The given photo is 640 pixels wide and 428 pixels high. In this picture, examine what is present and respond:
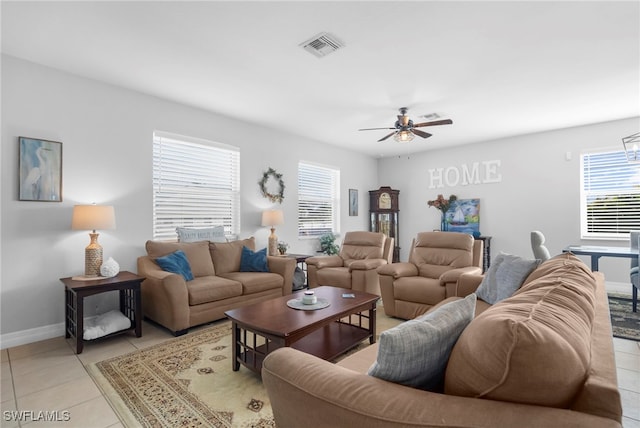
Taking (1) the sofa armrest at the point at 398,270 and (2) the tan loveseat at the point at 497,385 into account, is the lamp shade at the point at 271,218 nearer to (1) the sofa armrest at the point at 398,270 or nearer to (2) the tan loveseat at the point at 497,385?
(1) the sofa armrest at the point at 398,270

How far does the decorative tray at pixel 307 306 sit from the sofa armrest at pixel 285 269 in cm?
144

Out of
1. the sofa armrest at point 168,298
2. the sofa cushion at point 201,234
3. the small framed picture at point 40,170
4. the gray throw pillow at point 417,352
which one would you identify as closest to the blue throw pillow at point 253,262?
the sofa cushion at point 201,234

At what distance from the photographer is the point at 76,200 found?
3338 millimetres

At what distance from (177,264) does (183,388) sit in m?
1.54

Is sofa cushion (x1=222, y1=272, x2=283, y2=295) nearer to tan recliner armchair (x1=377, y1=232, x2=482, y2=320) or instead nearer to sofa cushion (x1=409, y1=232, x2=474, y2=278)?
tan recliner armchair (x1=377, y1=232, x2=482, y2=320)

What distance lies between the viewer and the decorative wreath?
16.8 feet

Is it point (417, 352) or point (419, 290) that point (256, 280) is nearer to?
point (419, 290)

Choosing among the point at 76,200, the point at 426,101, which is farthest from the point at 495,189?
the point at 76,200

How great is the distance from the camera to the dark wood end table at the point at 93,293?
109 inches

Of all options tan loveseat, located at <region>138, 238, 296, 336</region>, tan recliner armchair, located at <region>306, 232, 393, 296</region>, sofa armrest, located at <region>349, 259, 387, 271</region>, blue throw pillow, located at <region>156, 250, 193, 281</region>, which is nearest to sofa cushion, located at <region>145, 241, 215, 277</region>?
tan loveseat, located at <region>138, 238, 296, 336</region>

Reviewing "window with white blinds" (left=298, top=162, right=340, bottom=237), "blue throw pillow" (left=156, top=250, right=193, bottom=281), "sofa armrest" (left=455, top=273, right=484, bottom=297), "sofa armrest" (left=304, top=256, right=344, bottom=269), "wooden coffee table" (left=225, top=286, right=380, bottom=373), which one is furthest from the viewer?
"window with white blinds" (left=298, top=162, right=340, bottom=237)

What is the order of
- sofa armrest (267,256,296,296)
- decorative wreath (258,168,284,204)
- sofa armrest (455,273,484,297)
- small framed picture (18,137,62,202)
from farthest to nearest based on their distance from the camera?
decorative wreath (258,168,284,204)
sofa armrest (267,256,296,296)
small framed picture (18,137,62,202)
sofa armrest (455,273,484,297)

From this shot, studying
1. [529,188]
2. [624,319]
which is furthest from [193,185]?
[529,188]

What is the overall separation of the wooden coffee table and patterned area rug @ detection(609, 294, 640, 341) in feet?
8.11
